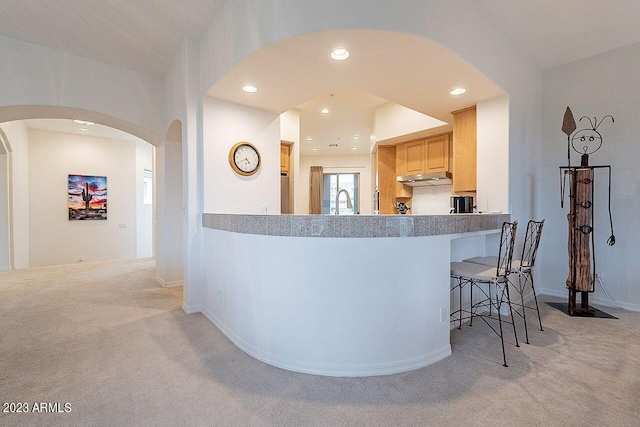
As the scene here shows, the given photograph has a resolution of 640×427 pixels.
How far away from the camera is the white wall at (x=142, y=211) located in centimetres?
753

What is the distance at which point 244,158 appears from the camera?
3.60m

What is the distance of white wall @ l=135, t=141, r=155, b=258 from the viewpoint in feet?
24.7

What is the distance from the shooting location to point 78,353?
2352mm

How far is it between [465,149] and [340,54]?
6.86 ft

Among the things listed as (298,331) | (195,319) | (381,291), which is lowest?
(195,319)

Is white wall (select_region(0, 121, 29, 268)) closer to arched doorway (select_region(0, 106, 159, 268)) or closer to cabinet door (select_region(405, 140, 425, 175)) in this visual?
arched doorway (select_region(0, 106, 159, 268))

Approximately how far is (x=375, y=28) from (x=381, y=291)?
6.01ft

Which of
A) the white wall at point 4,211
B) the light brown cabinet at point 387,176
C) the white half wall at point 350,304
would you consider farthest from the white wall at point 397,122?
the white wall at point 4,211

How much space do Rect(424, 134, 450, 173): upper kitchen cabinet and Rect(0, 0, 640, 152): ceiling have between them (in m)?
1.10

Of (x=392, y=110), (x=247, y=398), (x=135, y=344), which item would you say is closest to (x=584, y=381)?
(x=247, y=398)

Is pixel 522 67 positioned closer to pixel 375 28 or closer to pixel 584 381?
pixel 375 28

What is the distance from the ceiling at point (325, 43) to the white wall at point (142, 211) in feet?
13.9

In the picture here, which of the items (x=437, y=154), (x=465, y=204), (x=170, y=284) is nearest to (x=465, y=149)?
(x=465, y=204)

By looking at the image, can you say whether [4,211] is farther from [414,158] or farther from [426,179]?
[426,179]
